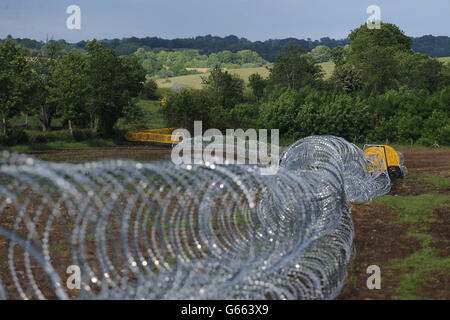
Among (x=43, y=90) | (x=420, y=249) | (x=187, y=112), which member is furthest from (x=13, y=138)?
(x=420, y=249)

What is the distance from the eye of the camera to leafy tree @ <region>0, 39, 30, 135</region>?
39594mm

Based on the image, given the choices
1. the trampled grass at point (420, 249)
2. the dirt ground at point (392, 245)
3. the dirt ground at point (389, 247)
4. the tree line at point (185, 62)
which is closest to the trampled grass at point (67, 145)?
the dirt ground at point (392, 245)

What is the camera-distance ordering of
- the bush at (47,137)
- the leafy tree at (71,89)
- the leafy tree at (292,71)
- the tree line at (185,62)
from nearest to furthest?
the bush at (47,137)
the leafy tree at (71,89)
the leafy tree at (292,71)
the tree line at (185,62)

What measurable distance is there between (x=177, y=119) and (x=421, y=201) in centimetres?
3005

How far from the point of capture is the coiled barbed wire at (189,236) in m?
6.05

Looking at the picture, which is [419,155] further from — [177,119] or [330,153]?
[330,153]

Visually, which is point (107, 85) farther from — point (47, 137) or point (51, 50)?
point (51, 50)

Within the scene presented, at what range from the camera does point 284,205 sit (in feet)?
35.7

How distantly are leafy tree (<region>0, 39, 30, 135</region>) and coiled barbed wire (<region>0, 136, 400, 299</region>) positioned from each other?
25339 millimetres

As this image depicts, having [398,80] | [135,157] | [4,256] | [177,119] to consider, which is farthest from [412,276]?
[398,80]

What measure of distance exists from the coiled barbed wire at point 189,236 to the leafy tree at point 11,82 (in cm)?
2534

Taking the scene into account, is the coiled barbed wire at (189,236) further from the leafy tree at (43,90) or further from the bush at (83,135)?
the leafy tree at (43,90)

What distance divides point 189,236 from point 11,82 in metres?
31.4

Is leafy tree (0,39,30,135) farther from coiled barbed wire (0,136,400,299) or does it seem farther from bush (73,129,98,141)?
coiled barbed wire (0,136,400,299)
